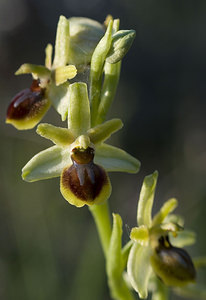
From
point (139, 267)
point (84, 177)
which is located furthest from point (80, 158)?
point (139, 267)

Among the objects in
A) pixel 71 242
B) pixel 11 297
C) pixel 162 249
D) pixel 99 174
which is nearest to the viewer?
pixel 99 174

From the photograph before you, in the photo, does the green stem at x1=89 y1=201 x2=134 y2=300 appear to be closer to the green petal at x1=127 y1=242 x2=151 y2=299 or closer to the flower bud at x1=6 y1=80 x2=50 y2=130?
the green petal at x1=127 y1=242 x2=151 y2=299

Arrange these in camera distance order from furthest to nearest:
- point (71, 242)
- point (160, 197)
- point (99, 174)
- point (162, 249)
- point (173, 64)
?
point (173, 64)
point (160, 197)
point (71, 242)
point (162, 249)
point (99, 174)

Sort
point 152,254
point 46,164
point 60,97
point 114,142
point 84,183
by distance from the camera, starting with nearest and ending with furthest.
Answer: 1. point 84,183
2. point 46,164
3. point 60,97
4. point 152,254
5. point 114,142

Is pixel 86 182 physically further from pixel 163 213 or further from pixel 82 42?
pixel 82 42

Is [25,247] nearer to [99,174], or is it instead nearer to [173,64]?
[99,174]

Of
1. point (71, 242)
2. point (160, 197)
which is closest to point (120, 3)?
point (160, 197)

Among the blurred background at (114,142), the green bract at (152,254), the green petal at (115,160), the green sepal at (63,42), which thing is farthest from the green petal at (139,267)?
the blurred background at (114,142)

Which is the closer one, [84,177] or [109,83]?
[84,177]
